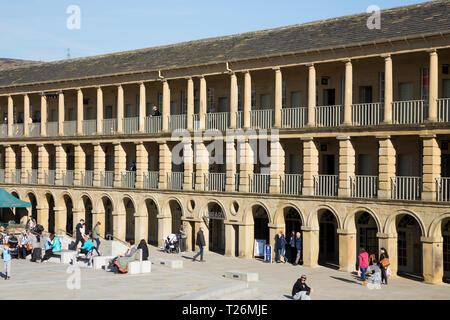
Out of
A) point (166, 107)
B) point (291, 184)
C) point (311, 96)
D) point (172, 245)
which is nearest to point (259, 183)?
point (291, 184)

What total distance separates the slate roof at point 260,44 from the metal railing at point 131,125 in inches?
122

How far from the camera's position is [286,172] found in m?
44.4

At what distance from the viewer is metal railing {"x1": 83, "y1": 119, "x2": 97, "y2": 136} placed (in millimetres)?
53375

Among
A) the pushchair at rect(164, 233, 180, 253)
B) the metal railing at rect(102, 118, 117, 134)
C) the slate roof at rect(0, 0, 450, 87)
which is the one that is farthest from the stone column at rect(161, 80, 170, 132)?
the pushchair at rect(164, 233, 180, 253)

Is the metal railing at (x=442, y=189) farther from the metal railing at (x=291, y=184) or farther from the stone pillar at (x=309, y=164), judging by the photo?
the metal railing at (x=291, y=184)

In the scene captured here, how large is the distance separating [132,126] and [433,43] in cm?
2198

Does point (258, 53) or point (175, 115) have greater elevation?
point (258, 53)

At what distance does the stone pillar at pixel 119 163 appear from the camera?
5125 cm

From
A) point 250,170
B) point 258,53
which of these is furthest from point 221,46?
point 250,170

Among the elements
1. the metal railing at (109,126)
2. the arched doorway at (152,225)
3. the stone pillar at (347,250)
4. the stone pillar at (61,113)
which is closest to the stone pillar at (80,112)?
the stone pillar at (61,113)

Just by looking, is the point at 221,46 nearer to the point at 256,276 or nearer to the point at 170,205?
the point at 170,205

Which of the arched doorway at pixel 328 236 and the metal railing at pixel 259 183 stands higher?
the metal railing at pixel 259 183

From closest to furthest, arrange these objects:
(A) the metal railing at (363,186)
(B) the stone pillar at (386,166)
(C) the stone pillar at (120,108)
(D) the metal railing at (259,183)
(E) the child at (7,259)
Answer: (E) the child at (7,259) < (B) the stone pillar at (386,166) < (A) the metal railing at (363,186) < (D) the metal railing at (259,183) < (C) the stone pillar at (120,108)

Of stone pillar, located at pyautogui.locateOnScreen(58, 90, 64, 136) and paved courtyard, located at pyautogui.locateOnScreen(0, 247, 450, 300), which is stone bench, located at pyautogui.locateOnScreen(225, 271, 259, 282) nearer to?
paved courtyard, located at pyautogui.locateOnScreen(0, 247, 450, 300)
